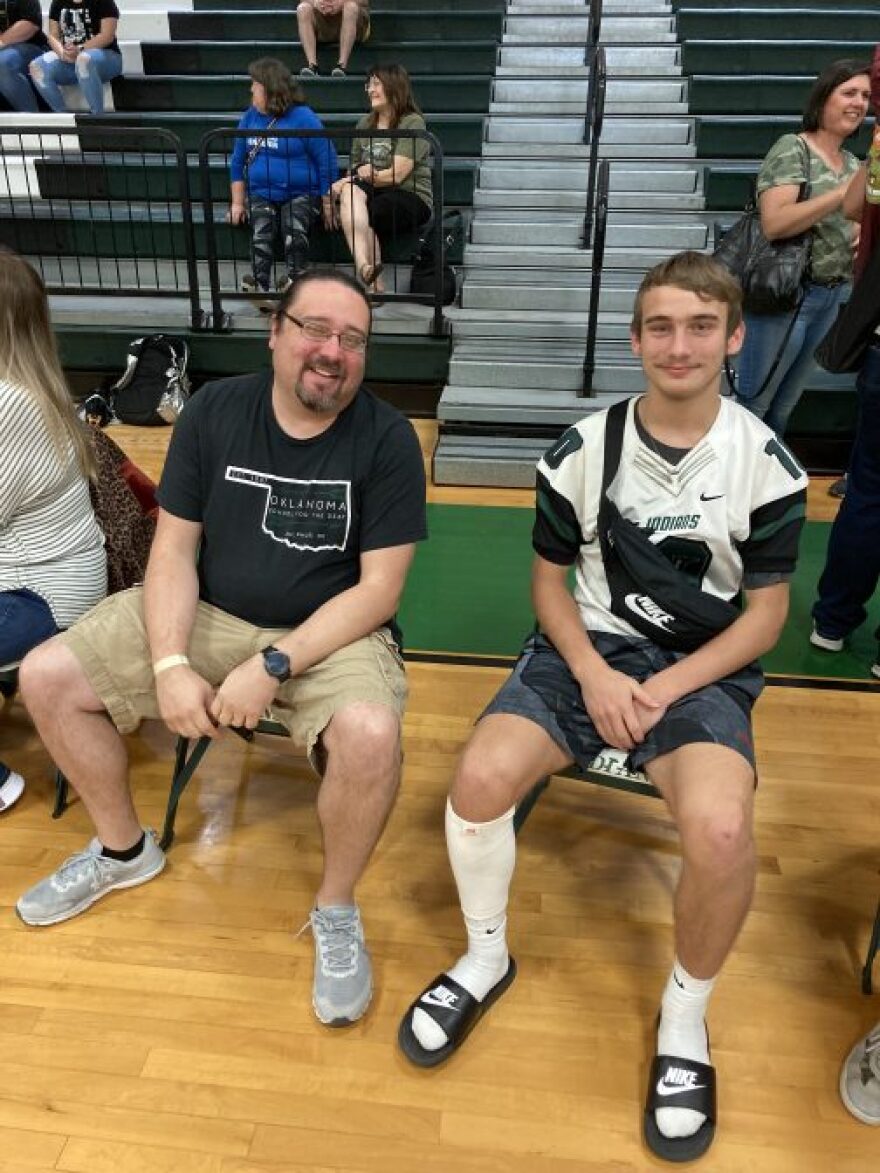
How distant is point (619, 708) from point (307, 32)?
6474 mm

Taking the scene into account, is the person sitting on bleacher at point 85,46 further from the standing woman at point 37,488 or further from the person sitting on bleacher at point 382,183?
the standing woman at point 37,488

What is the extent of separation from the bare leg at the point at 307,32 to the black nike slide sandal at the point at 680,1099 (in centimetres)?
694

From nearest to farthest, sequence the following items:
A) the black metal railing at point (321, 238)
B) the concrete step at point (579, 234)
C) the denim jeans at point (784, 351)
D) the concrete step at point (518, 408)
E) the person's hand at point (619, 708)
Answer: the person's hand at point (619, 708), the denim jeans at point (784, 351), the concrete step at point (518, 408), the black metal railing at point (321, 238), the concrete step at point (579, 234)

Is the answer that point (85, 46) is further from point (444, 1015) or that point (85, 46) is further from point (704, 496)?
point (444, 1015)

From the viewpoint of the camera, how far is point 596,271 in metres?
3.93

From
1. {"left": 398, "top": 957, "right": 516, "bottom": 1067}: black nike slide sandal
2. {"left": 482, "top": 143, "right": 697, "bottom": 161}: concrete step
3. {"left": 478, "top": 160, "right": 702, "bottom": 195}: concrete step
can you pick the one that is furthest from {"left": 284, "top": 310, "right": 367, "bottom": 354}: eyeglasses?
{"left": 482, "top": 143, "right": 697, "bottom": 161}: concrete step

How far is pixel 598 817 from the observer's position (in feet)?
6.97

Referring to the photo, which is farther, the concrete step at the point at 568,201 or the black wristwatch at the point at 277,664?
the concrete step at the point at 568,201

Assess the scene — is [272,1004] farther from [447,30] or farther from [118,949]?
[447,30]

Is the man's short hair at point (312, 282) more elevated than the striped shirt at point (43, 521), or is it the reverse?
the man's short hair at point (312, 282)

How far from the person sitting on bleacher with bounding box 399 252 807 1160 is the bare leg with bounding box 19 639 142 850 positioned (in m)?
0.71

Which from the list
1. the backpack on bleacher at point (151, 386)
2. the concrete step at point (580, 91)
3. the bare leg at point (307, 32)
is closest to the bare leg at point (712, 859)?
the backpack on bleacher at point (151, 386)

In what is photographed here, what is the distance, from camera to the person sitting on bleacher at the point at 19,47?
6.44m

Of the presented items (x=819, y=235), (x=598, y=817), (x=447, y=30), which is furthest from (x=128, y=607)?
(x=447, y=30)
